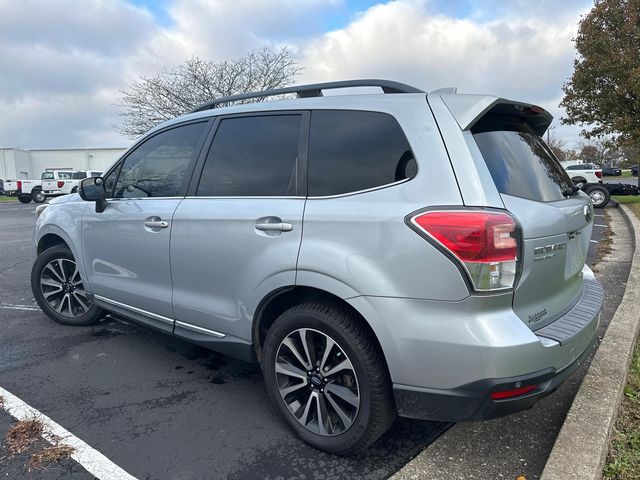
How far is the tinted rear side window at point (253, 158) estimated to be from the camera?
2664mm

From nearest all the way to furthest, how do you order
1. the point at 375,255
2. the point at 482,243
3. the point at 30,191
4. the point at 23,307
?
the point at 482,243 < the point at 375,255 < the point at 23,307 < the point at 30,191

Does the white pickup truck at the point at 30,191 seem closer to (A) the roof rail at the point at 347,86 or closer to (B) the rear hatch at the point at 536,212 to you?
(A) the roof rail at the point at 347,86

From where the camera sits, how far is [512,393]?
199cm

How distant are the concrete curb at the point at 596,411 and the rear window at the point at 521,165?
1180 millimetres

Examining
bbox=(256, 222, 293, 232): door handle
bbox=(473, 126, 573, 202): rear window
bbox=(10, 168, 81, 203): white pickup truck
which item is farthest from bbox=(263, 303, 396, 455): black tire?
bbox=(10, 168, 81, 203): white pickup truck

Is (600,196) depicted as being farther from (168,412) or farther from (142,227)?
(168,412)

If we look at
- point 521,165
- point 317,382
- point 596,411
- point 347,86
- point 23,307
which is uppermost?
point 347,86

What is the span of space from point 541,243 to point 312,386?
136cm

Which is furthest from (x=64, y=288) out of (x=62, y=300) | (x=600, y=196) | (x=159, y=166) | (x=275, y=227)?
(x=600, y=196)

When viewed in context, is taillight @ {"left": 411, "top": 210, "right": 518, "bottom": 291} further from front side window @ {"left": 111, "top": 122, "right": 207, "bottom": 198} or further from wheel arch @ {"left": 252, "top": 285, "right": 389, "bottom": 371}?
front side window @ {"left": 111, "top": 122, "right": 207, "bottom": 198}

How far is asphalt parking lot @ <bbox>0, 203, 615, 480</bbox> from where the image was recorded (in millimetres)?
2354

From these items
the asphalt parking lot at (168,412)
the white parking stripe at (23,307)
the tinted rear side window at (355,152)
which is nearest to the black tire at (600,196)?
the asphalt parking lot at (168,412)

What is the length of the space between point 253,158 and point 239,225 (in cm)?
46

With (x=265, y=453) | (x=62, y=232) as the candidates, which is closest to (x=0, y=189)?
(x=62, y=232)
